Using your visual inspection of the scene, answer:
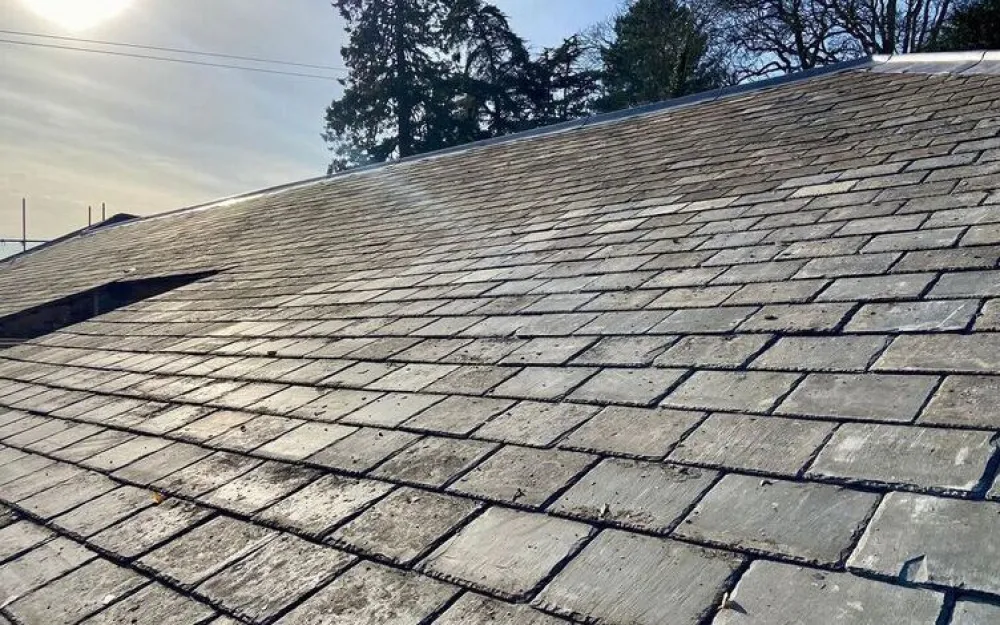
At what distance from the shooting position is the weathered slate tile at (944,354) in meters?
1.83

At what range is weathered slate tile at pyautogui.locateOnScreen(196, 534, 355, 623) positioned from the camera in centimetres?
162

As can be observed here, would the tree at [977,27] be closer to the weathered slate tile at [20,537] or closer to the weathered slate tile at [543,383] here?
the weathered slate tile at [543,383]

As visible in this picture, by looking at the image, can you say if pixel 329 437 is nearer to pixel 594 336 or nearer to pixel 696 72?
pixel 594 336

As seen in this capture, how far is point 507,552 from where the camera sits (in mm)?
1588

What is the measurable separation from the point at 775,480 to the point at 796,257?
1698mm

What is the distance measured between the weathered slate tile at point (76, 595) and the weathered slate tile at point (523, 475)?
962mm

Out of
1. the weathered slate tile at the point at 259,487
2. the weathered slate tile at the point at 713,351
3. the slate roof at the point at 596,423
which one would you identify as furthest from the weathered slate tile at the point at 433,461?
the weathered slate tile at the point at 713,351

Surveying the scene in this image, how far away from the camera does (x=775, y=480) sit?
1589 millimetres

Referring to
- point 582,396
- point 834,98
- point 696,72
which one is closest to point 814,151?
point 834,98

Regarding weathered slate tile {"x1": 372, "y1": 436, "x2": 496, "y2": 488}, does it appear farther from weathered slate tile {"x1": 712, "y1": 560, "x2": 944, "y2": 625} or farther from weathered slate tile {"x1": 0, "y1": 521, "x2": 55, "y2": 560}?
weathered slate tile {"x1": 0, "y1": 521, "x2": 55, "y2": 560}

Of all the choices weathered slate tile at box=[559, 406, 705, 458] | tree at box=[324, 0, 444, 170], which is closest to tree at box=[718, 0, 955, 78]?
tree at box=[324, 0, 444, 170]

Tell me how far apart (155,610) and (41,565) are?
2.21 ft

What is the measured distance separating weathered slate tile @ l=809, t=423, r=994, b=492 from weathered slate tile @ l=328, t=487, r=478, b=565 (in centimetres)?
92

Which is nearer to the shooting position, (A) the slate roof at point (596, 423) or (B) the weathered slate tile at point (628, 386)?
(A) the slate roof at point (596, 423)
